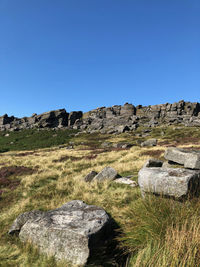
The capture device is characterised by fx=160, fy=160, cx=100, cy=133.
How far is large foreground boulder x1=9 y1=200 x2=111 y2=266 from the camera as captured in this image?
4023mm

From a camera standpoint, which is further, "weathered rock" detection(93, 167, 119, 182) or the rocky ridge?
the rocky ridge

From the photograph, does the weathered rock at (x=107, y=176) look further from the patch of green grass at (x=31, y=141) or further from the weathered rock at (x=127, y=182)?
the patch of green grass at (x=31, y=141)

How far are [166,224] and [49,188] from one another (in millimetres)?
8448

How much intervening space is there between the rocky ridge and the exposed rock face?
6989 cm

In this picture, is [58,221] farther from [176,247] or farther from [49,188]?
[49,188]

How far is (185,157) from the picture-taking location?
1037 centimetres

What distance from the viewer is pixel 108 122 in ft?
277

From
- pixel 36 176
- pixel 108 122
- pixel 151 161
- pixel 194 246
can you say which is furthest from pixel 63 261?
pixel 108 122

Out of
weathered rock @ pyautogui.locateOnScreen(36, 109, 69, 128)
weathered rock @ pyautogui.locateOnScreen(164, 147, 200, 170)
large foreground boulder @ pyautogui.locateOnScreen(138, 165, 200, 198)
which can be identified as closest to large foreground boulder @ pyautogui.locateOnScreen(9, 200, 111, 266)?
large foreground boulder @ pyautogui.locateOnScreen(138, 165, 200, 198)

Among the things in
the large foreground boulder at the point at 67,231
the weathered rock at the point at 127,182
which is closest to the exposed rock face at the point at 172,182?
the large foreground boulder at the point at 67,231

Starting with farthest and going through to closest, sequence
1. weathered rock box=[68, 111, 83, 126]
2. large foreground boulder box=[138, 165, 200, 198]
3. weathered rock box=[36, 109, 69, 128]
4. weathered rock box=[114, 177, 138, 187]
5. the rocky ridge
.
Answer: weathered rock box=[68, 111, 83, 126]
weathered rock box=[36, 109, 69, 128]
the rocky ridge
weathered rock box=[114, 177, 138, 187]
large foreground boulder box=[138, 165, 200, 198]

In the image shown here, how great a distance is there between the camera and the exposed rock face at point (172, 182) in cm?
510

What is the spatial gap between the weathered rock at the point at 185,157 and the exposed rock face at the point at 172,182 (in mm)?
3672

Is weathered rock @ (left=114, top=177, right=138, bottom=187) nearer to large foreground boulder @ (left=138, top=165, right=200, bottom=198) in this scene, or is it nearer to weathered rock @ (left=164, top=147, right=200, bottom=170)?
large foreground boulder @ (left=138, top=165, right=200, bottom=198)
